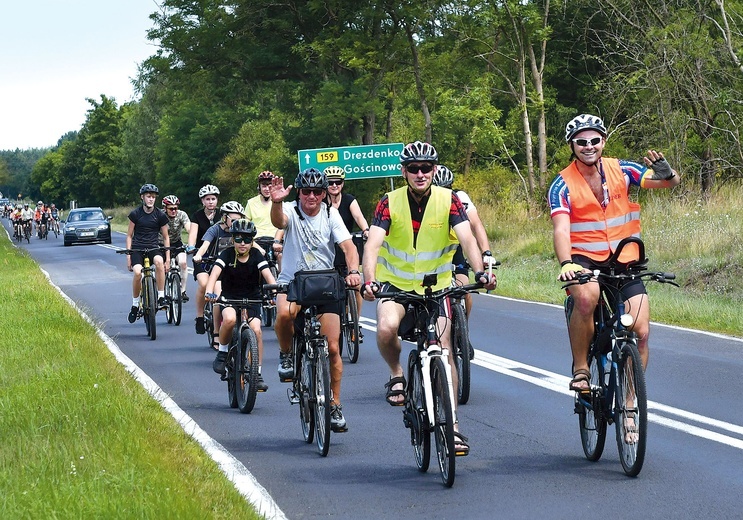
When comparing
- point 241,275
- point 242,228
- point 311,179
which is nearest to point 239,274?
point 241,275

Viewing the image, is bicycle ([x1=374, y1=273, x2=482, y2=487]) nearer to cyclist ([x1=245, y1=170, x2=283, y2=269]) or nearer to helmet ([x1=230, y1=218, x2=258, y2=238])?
helmet ([x1=230, y1=218, x2=258, y2=238])

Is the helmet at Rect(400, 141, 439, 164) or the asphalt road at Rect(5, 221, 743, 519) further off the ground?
the helmet at Rect(400, 141, 439, 164)

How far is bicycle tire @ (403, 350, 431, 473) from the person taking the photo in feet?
24.3

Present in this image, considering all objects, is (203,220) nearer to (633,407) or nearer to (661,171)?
(661,171)

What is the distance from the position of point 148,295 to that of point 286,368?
26.2 feet

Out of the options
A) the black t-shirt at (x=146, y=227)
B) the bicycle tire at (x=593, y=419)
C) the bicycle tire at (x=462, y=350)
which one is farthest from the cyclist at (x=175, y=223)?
the bicycle tire at (x=593, y=419)

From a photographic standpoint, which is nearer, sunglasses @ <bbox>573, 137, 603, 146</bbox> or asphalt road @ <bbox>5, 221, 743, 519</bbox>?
asphalt road @ <bbox>5, 221, 743, 519</bbox>

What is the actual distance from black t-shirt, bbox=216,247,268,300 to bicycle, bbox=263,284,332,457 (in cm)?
169

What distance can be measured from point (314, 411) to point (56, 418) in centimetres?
181

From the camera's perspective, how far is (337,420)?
28.0ft

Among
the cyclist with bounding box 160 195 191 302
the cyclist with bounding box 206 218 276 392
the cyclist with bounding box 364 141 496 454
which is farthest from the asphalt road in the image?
the cyclist with bounding box 160 195 191 302

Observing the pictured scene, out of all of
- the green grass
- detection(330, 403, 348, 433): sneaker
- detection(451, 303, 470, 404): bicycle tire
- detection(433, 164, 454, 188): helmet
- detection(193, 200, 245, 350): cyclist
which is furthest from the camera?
detection(193, 200, 245, 350): cyclist

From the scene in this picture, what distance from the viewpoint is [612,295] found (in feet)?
24.1

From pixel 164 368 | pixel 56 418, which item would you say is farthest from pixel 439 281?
pixel 164 368
